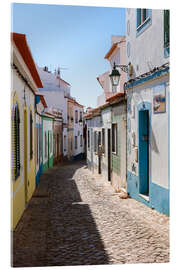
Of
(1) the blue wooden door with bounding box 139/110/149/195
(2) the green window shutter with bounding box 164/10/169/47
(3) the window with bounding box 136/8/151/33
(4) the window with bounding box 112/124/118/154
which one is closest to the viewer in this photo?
(2) the green window shutter with bounding box 164/10/169/47

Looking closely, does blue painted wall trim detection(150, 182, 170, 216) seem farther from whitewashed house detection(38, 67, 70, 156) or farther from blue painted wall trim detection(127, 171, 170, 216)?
whitewashed house detection(38, 67, 70, 156)

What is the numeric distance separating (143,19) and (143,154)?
105 inches

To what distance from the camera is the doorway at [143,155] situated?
6.92 meters

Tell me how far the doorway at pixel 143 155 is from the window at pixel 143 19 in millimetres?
1654

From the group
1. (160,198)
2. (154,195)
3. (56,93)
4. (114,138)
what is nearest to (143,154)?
(154,195)

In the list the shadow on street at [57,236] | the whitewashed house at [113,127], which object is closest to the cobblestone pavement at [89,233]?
the shadow on street at [57,236]

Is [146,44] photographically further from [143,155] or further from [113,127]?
[113,127]

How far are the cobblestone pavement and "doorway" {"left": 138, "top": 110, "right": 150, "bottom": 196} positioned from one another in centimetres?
42

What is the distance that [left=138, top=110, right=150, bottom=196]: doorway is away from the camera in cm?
692

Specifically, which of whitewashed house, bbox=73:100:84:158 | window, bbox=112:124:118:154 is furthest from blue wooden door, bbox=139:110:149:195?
whitewashed house, bbox=73:100:84:158

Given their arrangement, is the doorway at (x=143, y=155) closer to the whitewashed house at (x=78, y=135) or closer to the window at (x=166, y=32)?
the window at (x=166, y=32)

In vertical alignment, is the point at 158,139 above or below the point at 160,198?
above

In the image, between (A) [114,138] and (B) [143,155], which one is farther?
(A) [114,138]

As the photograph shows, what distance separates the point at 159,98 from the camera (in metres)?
5.66
